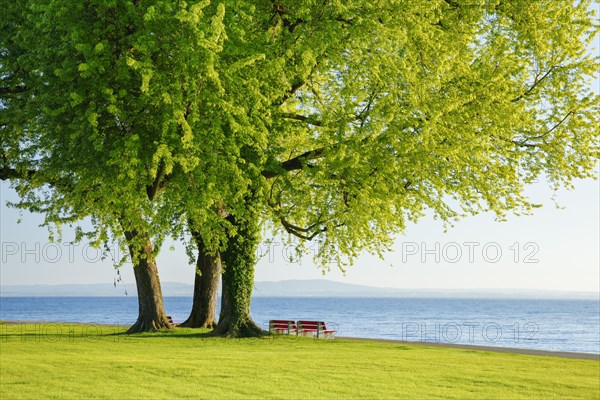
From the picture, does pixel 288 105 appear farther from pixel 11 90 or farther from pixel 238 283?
pixel 11 90

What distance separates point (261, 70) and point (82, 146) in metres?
5.37

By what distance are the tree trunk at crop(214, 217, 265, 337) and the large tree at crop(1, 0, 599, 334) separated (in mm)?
62

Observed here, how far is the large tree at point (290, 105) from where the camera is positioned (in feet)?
62.2

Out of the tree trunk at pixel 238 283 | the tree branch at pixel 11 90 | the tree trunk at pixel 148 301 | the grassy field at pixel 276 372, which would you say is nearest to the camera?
the grassy field at pixel 276 372

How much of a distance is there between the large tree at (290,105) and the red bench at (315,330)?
3472 millimetres

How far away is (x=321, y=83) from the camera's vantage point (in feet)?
88.7

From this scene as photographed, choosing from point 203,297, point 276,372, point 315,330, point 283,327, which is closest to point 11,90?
point 276,372

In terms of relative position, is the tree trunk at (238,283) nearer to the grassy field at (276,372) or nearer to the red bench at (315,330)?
the grassy field at (276,372)

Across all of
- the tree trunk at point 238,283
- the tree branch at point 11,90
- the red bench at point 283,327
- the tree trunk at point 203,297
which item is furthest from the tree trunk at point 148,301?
the tree branch at point 11,90

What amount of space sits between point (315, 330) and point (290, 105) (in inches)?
368

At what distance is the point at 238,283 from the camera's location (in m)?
28.6

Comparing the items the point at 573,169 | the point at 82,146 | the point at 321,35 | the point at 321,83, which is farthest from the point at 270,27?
the point at 573,169

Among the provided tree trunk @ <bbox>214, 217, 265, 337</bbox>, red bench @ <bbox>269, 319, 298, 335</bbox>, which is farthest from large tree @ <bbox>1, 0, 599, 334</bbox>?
red bench @ <bbox>269, 319, 298, 335</bbox>

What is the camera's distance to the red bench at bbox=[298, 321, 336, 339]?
31.0 m
